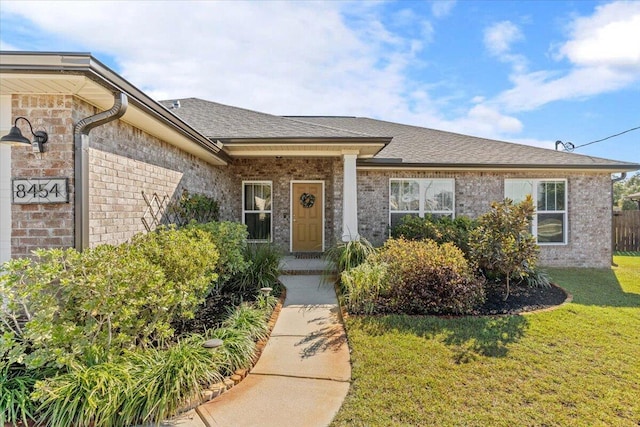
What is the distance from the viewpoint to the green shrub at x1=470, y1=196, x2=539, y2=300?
18.1 feet

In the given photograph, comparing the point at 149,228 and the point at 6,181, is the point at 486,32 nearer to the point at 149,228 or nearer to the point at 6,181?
the point at 149,228

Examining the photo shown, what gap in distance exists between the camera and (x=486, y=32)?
A: 844cm

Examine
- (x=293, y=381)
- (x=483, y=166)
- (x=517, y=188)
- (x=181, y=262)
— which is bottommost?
(x=293, y=381)

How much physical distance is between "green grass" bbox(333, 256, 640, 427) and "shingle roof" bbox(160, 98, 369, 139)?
455 cm

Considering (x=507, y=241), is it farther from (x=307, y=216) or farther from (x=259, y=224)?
(x=259, y=224)

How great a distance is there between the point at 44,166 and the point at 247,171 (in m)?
6.77

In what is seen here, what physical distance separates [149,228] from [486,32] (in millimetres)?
9659

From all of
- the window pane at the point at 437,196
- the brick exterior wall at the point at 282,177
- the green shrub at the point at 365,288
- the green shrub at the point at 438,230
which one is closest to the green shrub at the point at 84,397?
the green shrub at the point at 365,288

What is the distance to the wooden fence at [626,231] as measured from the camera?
42.3ft

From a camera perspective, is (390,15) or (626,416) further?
(390,15)

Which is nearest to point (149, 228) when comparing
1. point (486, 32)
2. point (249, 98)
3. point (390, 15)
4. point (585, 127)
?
point (390, 15)

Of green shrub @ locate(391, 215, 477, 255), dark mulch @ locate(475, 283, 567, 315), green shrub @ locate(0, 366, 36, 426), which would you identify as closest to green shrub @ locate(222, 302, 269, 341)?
green shrub @ locate(0, 366, 36, 426)

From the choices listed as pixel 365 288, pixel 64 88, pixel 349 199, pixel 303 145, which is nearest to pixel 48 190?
pixel 64 88

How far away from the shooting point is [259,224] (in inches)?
409
